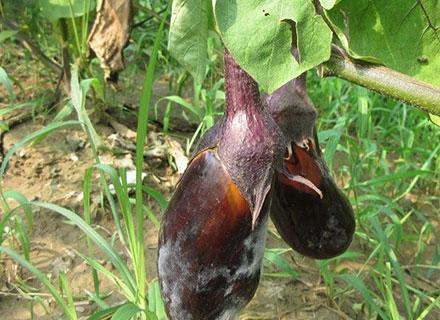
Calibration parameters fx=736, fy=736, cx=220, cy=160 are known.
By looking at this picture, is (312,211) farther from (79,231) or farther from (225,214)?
(79,231)

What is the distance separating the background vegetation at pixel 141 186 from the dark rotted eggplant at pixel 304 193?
201mm

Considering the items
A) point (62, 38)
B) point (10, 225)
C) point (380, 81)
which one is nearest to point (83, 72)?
point (62, 38)

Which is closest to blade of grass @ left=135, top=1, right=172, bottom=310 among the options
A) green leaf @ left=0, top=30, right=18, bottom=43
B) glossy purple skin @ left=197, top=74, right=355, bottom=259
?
glossy purple skin @ left=197, top=74, right=355, bottom=259

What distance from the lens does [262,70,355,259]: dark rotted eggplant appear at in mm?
805

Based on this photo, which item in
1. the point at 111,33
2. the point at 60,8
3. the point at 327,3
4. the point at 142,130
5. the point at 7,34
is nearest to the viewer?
the point at 327,3

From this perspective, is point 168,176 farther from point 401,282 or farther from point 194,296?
point 194,296

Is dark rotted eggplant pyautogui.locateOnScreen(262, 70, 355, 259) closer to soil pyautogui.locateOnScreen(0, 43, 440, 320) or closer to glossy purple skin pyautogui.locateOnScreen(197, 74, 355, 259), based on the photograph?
glossy purple skin pyautogui.locateOnScreen(197, 74, 355, 259)

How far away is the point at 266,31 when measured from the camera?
58 cm

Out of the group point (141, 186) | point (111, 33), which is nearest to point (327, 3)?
point (141, 186)

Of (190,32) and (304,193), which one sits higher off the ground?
(190,32)

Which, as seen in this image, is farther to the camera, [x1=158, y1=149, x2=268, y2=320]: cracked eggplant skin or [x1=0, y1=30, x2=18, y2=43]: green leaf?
[x1=0, y1=30, x2=18, y2=43]: green leaf

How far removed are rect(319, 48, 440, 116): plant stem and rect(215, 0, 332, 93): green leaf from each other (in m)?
0.04

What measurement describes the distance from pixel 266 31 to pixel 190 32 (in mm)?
120

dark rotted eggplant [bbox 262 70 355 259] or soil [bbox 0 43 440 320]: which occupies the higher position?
dark rotted eggplant [bbox 262 70 355 259]
